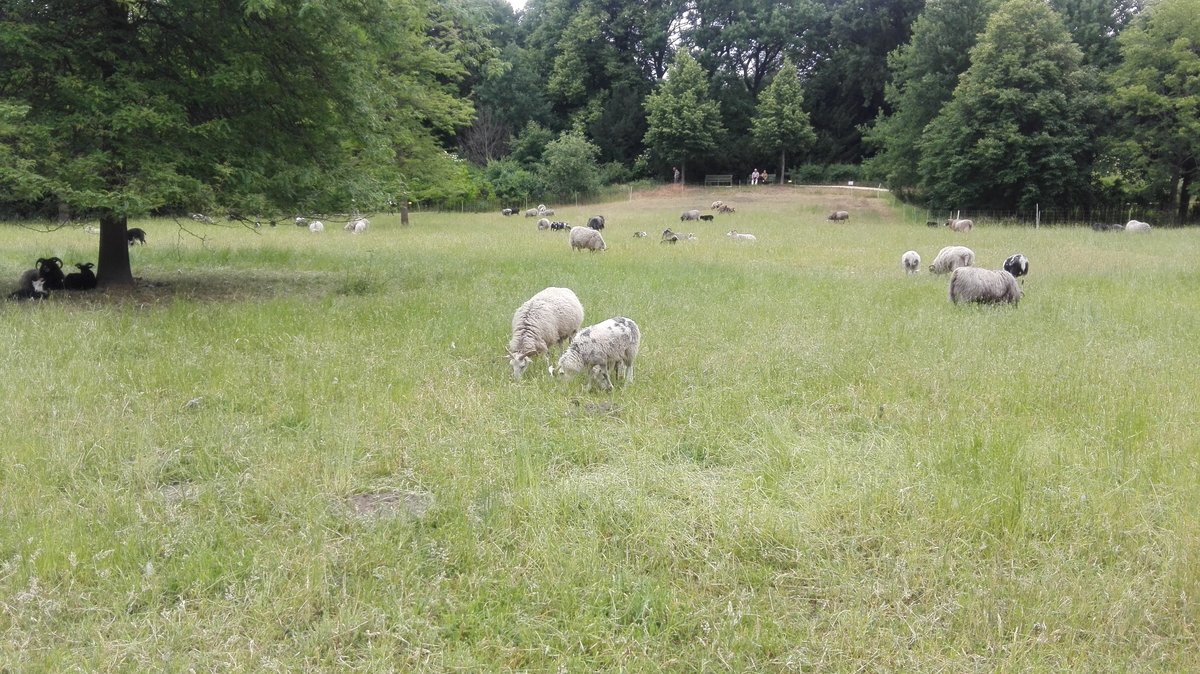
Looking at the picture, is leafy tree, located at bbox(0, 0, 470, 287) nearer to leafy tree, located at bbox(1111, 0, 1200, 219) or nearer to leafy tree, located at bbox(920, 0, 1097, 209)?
leafy tree, located at bbox(920, 0, 1097, 209)

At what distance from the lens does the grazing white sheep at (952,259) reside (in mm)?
17625

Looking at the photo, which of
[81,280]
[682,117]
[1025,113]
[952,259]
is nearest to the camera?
[81,280]

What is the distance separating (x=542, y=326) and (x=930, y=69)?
47.6 metres

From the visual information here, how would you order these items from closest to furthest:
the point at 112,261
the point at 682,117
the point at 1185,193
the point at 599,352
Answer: the point at 599,352
the point at 112,261
the point at 1185,193
the point at 682,117

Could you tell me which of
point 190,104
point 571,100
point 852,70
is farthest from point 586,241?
point 571,100

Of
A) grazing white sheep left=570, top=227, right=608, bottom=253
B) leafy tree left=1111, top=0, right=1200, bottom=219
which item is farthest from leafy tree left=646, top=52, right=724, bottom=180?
grazing white sheep left=570, top=227, right=608, bottom=253

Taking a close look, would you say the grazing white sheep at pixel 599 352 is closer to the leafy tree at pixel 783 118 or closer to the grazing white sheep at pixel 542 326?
the grazing white sheep at pixel 542 326

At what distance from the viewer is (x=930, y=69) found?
157 ft

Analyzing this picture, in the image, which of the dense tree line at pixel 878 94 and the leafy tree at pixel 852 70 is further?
the leafy tree at pixel 852 70

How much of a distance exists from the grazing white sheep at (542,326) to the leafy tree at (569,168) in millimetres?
45387

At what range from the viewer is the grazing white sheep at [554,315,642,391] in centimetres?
810

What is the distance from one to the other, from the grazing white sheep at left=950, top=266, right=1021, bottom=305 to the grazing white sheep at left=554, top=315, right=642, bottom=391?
26.6 feet

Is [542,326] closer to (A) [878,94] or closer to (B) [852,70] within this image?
(B) [852,70]

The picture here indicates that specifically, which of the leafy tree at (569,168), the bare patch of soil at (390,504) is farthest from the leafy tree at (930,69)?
the bare patch of soil at (390,504)
